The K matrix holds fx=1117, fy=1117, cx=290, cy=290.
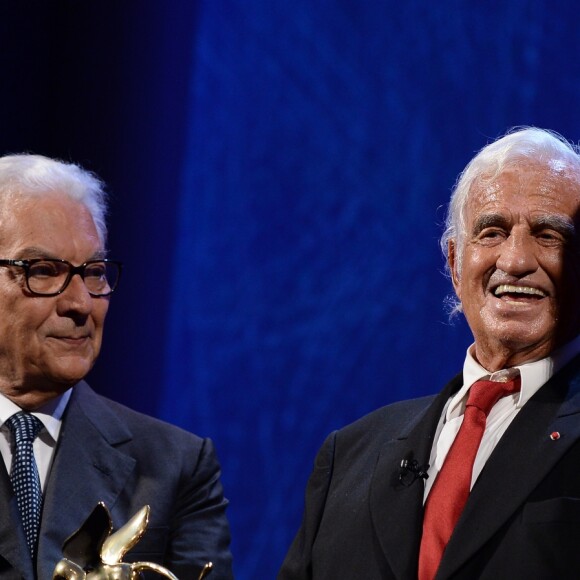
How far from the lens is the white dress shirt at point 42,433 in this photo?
237 cm

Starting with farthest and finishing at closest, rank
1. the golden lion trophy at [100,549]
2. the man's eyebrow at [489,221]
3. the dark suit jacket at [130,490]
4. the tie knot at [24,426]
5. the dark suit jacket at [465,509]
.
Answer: the tie knot at [24,426]
the dark suit jacket at [130,490]
the man's eyebrow at [489,221]
the dark suit jacket at [465,509]
the golden lion trophy at [100,549]

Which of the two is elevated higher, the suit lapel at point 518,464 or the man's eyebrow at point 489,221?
the man's eyebrow at point 489,221

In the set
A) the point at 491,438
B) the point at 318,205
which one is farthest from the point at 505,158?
the point at 318,205

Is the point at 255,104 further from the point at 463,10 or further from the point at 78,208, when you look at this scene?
the point at 78,208

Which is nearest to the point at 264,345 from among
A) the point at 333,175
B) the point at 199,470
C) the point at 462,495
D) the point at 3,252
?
the point at 333,175

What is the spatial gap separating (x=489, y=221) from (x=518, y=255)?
10 cm

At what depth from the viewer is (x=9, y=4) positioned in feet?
12.0

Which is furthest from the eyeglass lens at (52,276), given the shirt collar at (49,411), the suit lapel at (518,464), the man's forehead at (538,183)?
the suit lapel at (518,464)

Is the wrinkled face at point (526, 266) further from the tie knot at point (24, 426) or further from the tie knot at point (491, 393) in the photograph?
the tie knot at point (24, 426)

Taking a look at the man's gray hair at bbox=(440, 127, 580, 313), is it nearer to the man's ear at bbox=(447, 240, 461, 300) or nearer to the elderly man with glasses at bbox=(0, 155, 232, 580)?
the man's ear at bbox=(447, 240, 461, 300)

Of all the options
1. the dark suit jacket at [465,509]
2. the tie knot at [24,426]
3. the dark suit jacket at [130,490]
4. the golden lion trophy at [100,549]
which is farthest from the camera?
the tie knot at [24,426]

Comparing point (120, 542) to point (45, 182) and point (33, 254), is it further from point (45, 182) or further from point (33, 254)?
point (45, 182)

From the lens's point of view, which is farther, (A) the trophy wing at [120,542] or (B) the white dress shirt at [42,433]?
(B) the white dress shirt at [42,433]

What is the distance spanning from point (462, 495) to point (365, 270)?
124cm
